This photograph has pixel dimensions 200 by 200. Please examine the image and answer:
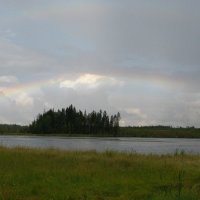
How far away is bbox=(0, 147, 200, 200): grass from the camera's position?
1440 centimetres

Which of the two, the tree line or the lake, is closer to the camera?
the lake

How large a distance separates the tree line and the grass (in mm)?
151316

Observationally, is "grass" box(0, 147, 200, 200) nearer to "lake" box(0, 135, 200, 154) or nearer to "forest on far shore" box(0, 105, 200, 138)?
"lake" box(0, 135, 200, 154)

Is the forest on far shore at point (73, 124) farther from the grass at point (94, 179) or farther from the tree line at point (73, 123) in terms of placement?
the grass at point (94, 179)

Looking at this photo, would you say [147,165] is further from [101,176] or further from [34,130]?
[34,130]

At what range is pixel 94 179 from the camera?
1722 cm

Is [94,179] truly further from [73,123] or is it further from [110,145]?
[73,123]

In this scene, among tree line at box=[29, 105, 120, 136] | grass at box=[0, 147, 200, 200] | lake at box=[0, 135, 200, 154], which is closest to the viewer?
grass at box=[0, 147, 200, 200]

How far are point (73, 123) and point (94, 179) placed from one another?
159m

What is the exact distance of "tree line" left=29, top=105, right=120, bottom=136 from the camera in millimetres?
175125

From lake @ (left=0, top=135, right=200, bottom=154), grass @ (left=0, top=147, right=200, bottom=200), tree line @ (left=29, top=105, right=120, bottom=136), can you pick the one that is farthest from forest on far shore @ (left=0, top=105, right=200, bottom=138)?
grass @ (left=0, top=147, right=200, bottom=200)

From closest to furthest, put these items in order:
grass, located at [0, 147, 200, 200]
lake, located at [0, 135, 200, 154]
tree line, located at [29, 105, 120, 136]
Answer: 1. grass, located at [0, 147, 200, 200]
2. lake, located at [0, 135, 200, 154]
3. tree line, located at [29, 105, 120, 136]

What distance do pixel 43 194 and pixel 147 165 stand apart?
880cm

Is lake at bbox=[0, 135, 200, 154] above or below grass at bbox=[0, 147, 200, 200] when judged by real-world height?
above
